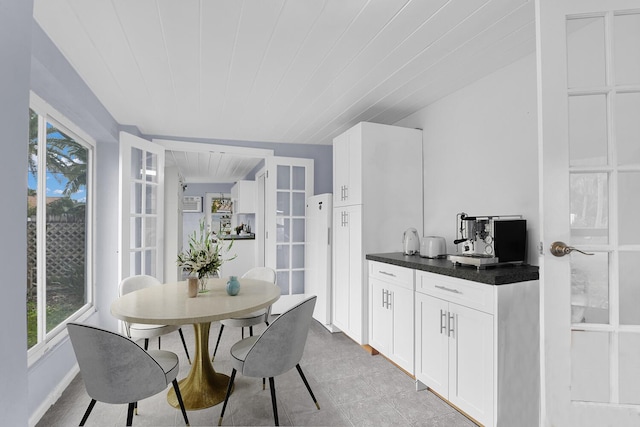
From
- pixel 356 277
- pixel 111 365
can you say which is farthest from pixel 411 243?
pixel 111 365

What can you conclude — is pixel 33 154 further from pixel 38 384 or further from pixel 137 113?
pixel 38 384

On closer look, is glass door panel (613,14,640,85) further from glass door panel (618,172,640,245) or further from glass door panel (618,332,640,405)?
glass door panel (618,332,640,405)

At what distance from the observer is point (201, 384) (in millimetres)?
2254

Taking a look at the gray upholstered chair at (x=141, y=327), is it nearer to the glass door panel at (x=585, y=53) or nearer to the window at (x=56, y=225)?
the window at (x=56, y=225)

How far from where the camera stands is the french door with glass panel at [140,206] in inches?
124

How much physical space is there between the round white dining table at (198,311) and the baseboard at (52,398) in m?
0.75

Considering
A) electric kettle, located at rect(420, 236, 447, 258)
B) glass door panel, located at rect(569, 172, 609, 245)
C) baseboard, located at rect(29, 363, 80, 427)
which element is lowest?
baseboard, located at rect(29, 363, 80, 427)

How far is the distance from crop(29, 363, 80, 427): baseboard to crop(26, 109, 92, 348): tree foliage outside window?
1.24ft

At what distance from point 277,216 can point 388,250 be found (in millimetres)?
1764

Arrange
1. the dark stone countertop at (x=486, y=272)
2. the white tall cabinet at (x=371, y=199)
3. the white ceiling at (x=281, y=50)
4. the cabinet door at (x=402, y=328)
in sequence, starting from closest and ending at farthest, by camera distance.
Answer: the white ceiling at (x=281, y=50)
the dark stone countertop at (x=486, y=272)
the cabinet door at (x=402, y=328)
the white tall cabinet at (x=371, y=199)

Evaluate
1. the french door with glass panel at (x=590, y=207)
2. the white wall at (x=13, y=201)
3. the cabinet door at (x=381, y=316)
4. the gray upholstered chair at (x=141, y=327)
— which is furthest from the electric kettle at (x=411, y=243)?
the white wall at (x=13, y=201)

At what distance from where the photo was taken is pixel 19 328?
1.12 m

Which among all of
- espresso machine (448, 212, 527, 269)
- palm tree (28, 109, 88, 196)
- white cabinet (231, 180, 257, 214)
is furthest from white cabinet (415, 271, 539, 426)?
white cabinet (231, 180, 257, 214)

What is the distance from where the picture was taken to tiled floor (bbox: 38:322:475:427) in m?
1.97
